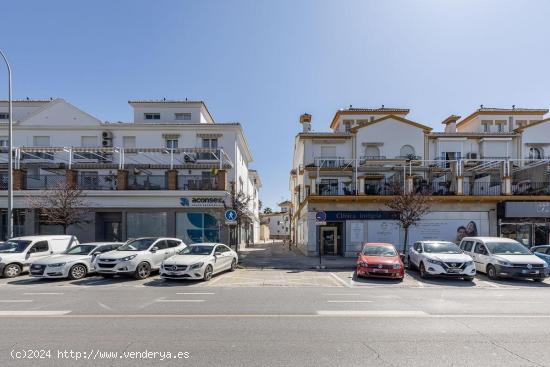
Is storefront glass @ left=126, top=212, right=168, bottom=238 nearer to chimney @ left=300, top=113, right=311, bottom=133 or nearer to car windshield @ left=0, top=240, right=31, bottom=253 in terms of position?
car windshield @ left=0, top=240, right=31, bottom=253

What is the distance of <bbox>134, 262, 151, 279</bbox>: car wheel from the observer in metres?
12.7

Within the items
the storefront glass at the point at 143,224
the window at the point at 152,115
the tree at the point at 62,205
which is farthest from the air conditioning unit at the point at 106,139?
the storefront glass at the point at 143,224

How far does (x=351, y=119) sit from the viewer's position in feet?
109

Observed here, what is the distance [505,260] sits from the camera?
12836 millimetres

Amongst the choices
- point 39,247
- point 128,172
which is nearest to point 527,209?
point 128,172

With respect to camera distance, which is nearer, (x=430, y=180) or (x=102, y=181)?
(x=102, y=181)

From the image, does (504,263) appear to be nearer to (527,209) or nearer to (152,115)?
(527,209)

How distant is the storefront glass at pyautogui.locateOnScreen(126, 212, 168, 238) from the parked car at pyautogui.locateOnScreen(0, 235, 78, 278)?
6.67 meters

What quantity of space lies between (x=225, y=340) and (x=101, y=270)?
9017 millimetres

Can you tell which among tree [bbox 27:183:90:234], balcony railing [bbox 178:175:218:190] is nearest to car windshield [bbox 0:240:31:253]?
tree [bbox 27:183:90:234]

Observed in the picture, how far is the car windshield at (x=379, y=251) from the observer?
543 inches

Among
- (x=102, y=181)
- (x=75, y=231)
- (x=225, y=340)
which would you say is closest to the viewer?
(x=225, y=340)

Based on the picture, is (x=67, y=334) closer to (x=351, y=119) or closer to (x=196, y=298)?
(x=196, y=298)

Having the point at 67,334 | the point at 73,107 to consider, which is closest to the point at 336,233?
the point at 67,334
